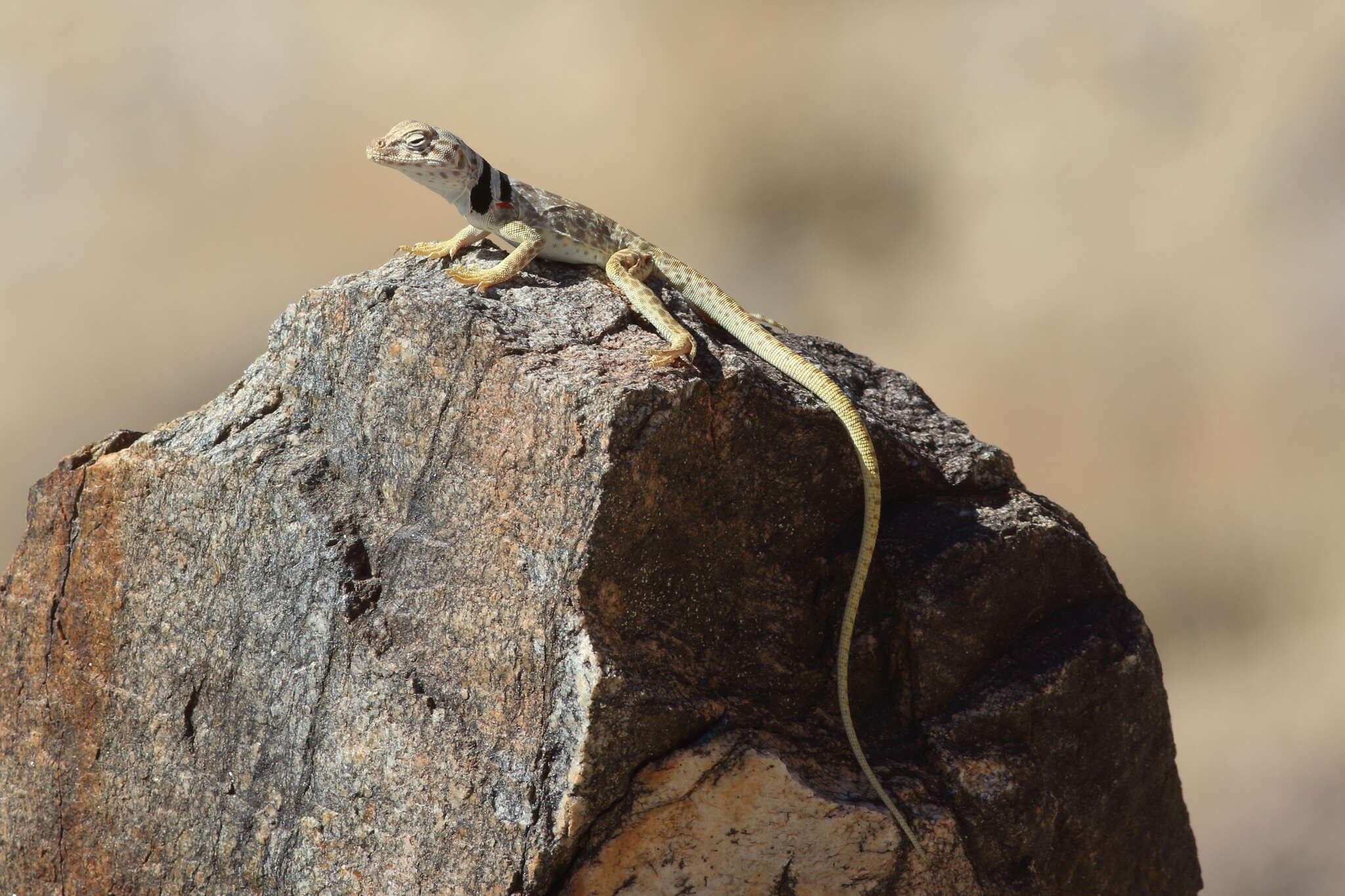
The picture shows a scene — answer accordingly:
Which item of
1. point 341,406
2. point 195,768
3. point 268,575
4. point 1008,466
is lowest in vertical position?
point 195,768

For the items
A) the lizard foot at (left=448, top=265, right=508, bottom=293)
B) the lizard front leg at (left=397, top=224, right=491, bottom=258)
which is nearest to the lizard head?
the lizard front leg at (left=397, top=224, right=491, bottom=258)

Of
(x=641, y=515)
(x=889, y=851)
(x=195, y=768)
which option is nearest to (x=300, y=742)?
(x=195, y=768)

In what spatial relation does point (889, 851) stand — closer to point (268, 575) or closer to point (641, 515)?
point (641, 515)

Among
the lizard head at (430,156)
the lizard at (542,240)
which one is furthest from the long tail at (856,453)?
the lizard head at (430,156)

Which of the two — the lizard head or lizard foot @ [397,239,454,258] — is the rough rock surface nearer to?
lizard foot @ [397,239,454,258]

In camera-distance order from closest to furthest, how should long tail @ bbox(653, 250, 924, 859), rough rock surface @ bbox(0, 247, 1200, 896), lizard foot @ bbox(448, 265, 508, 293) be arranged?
rough rock surface @ bbox(0, 247, 1200, 896)
long tail @ bbox(653, 250, 924, 859)
lizard foot @ bbox(448, 265, 508, 293)

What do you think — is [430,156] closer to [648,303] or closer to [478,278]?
[478,278]

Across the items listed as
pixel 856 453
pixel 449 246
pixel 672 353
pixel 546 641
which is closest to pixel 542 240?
pixel 449 246
